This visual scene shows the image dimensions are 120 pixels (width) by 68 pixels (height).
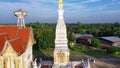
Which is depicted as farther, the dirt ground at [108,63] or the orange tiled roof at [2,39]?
the dirt ground at [108,63]

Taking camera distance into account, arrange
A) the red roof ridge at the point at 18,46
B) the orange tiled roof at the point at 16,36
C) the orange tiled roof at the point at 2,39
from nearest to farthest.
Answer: the red roof ridge at the point at 18,46 < the orange tiled roof at the point at 2,39 < the orange tiled roof at the point at 16,36

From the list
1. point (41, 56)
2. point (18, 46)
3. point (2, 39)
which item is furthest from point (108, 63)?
point (2, 39)

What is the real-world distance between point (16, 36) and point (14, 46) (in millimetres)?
3555

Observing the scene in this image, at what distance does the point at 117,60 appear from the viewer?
5031cm

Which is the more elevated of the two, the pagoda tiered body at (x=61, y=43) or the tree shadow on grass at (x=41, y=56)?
the pagoda tiered body at (x=61, y=43)

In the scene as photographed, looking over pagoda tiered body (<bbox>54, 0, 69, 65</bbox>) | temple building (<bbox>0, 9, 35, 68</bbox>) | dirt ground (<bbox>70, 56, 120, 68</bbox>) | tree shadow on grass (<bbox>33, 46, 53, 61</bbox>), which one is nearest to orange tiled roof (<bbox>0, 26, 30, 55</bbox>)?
temple building (<bbox>0, 9, 35, 68</bbox>)

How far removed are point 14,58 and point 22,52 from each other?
1447 mm

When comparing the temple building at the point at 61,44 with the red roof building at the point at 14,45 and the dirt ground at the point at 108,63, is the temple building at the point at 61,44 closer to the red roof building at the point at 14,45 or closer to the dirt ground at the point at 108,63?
the red roof building at the point at 14,45

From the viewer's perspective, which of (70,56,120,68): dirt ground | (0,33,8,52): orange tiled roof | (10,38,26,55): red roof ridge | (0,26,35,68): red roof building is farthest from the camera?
(70,56,120,68): dirt ground

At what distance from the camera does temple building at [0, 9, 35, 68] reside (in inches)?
1055

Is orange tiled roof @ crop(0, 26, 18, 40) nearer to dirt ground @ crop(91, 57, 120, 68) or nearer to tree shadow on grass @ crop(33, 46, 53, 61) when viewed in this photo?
dirt ground @ crop(91, 57, 120, 68)

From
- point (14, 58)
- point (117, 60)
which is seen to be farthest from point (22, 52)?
point (117, 60)

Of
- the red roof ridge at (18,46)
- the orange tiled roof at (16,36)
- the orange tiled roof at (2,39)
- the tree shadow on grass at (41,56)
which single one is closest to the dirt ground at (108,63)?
the tree shadow on grass at (41,56)

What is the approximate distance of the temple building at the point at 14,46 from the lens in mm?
26789
